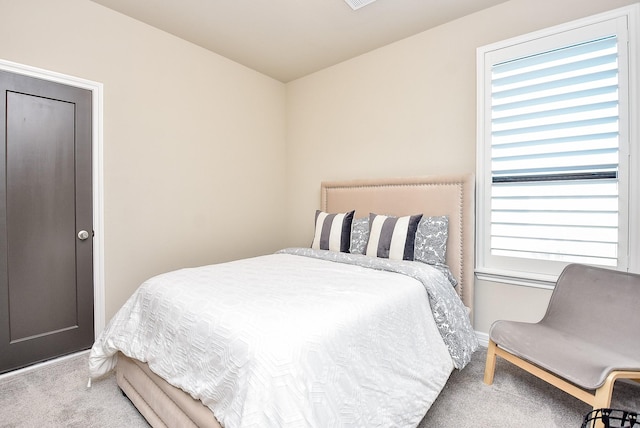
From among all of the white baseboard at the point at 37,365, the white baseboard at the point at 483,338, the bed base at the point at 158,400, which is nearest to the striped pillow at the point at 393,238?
the white baseboard at the point at 483,338

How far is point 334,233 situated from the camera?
9.81 feet

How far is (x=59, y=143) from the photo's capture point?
240 cm

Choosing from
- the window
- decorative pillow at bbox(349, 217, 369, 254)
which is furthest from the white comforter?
the window

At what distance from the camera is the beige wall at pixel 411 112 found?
97.6 inches

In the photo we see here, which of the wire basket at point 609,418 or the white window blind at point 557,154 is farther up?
the white window blind at point 557,154

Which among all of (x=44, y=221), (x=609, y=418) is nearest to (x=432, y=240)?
(x=609, y=418)

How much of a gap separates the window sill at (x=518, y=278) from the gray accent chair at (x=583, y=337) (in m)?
0.19

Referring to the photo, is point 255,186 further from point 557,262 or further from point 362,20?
point 557,262

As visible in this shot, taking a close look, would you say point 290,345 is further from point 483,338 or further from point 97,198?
point 97,198

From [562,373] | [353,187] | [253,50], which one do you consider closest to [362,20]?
[253,50]

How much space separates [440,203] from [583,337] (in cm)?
129

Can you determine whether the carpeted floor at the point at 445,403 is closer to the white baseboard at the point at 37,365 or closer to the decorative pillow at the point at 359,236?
the white baseboard at the point at 37,365

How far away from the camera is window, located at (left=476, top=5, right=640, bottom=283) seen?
205cm

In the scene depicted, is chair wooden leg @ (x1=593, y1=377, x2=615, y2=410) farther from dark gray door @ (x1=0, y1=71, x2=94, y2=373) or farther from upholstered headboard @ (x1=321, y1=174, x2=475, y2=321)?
dark gray door @ (x1=0, y1=71, x2=94, y2=373)
